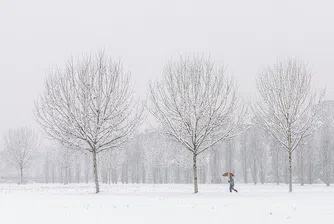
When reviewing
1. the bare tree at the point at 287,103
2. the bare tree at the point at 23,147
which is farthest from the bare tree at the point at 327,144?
the bare tree at the point at 23,147

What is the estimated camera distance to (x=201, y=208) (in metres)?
15.1

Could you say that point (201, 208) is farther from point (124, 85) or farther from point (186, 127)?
point (124, 85)

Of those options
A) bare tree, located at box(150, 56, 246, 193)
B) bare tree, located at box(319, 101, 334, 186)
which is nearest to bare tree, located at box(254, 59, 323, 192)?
bare tree, located at box(150, 56, 246, 193)

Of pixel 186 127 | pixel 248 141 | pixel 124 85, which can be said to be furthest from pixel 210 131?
pixel 248 141

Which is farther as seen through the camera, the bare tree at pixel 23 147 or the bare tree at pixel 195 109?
the bare tree at pixel 23 147

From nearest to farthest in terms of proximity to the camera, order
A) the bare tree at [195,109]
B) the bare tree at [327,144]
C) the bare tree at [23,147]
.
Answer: the bare tree at [195,109], the bare tree at [327,144], the bare tree at [23,147]

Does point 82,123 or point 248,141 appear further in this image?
point 248,141

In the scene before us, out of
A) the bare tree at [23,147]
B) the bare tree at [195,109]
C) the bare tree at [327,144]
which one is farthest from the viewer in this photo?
the bare tree at [23,147]

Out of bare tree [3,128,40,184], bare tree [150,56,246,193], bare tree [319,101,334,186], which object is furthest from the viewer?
bare tree [3,128,40,184]

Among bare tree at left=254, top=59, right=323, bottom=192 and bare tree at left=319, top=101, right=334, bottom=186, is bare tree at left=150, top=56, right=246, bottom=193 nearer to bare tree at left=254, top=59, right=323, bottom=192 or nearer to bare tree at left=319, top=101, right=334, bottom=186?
bare tree at left=254, top=59, right=323, bottom=192

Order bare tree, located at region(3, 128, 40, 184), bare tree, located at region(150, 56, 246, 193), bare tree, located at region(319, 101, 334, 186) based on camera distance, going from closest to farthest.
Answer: bare tree, located at region(150, 56, 246, 193) < bare tree, located at region(319, 101, 334, 186) < bare tree, located at region(3, 128, 40, 184)

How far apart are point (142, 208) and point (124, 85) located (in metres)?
12.6

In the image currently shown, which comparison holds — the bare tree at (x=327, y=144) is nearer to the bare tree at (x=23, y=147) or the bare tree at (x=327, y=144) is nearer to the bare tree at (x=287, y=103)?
the bare tree at (x=287, y=103)

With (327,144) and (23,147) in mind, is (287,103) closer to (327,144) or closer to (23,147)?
(327,144)
